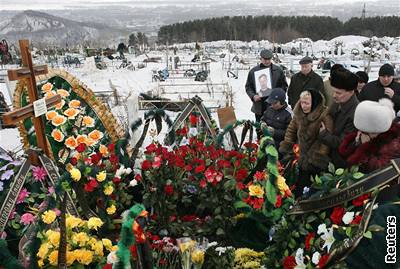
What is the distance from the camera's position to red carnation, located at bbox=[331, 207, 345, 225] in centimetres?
176

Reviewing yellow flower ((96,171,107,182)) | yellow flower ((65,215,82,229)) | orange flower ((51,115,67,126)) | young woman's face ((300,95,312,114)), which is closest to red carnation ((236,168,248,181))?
young woman's face ((300,95,312,114))

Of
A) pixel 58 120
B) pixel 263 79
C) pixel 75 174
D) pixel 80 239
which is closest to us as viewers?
pixel 80 239

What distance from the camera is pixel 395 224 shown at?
4.90 ft

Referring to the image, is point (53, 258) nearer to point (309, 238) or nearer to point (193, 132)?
point (309, 238)

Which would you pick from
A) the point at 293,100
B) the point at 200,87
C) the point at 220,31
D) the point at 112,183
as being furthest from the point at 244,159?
the point at 220,31

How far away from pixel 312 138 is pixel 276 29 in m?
73.3

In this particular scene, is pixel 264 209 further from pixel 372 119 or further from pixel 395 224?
pixel 395 224

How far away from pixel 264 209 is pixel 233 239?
0.32 m

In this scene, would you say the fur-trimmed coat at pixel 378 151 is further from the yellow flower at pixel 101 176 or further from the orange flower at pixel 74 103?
the orange flower at pixel 74 103

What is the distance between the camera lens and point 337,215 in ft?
5.80

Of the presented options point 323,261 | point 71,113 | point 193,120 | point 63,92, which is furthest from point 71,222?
point 63,92

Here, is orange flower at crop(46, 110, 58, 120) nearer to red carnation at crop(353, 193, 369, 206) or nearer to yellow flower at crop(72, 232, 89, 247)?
yellow flower at crop(72, 232, 89, 247)

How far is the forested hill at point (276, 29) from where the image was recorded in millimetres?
65875

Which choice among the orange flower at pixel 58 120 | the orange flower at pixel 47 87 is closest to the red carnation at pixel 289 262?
the orange flower at pixel 58 120
